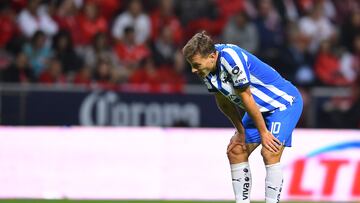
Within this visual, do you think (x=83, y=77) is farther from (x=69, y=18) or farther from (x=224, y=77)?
(x=224, y=77)

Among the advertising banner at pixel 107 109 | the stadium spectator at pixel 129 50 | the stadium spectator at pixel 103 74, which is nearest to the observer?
the advertising banner at pixel 107 109

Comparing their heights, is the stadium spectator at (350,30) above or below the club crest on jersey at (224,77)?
below

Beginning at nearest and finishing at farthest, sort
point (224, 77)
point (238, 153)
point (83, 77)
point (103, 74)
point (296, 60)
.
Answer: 1. point (224, 77)
2. point (238, 153)
3. point (103, 74)
4. point (83, 77)
5. point (296, 60)

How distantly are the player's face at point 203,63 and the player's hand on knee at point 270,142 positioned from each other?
67 cm

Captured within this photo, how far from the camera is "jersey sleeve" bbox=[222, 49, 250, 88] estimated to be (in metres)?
7.05

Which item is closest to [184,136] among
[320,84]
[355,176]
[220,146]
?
[220,146]

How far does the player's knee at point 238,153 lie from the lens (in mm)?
7652

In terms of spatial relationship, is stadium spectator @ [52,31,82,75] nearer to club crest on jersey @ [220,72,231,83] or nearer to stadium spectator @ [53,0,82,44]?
stadium spectator @ [53,0,82,44]

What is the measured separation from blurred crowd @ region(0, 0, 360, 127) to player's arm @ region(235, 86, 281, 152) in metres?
6.52

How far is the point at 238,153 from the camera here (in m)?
7.66

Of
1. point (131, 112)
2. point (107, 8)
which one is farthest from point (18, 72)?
point (107, 8)

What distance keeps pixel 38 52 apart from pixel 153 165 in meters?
3.41

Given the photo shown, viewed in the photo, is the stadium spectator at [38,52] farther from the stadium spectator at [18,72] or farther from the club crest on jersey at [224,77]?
the club crest on jersey at [224,77]

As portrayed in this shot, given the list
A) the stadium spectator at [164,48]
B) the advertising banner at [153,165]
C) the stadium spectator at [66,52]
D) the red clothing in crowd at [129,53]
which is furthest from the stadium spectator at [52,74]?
the advertising banner at [153,165]
